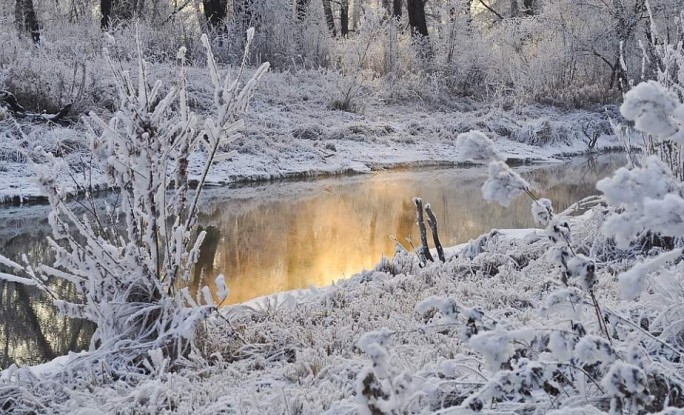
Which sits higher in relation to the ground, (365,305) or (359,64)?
(359,64)

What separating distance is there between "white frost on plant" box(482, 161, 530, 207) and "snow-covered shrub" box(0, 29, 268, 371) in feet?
4.59

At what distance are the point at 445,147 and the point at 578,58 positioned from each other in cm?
566

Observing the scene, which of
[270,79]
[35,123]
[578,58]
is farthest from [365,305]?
[578,58]

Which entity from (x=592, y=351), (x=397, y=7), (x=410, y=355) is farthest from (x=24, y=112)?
(x=397, y=7)

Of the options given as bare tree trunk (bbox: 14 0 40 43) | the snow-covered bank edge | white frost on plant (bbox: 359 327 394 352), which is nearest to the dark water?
the snow-covered bank edge

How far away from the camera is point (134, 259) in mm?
2727

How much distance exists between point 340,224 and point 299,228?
458 mm

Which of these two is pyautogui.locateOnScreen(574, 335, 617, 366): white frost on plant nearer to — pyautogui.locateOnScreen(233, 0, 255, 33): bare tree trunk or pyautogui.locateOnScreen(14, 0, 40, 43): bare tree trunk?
pyautogui.locateOnScreen(14, 0, 40, 43): bare tree trunk

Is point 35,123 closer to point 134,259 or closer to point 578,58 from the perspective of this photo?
point 134,259

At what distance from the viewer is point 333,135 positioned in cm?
1061

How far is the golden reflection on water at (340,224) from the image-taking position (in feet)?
17.0

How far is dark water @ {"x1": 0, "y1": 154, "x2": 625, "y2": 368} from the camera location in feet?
13.0

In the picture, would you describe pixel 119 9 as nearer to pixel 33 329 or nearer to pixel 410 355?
pixel 33 329

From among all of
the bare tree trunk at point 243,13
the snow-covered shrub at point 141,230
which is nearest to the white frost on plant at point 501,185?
the snow-covered shrub at point 141,230
